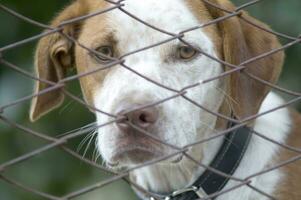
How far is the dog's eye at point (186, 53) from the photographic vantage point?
3541mm

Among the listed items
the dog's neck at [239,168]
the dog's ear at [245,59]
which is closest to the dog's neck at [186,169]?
the dog's neck at [239,168]

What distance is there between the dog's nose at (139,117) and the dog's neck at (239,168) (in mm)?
519

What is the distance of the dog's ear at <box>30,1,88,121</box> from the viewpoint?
392cm

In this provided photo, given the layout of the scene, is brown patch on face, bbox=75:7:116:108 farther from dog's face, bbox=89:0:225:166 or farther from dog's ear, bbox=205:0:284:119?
dog's ear, bbox=205:0:284:119

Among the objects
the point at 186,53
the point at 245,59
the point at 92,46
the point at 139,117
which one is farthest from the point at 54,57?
the point at 139,117

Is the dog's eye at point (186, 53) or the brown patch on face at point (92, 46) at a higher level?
the brown patch on face at point (92, 46)

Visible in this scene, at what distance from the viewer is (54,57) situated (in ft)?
13.0

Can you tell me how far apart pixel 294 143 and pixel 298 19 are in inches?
67.3

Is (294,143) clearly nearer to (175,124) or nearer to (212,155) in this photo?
(212,155)

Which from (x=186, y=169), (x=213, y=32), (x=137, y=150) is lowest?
(x=137, y=150)

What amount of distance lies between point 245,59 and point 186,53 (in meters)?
0.23

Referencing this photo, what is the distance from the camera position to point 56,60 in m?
3.97

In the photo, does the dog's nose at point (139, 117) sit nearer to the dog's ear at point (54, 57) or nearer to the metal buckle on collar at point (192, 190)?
the metal buckle on collar at point (192, 190)

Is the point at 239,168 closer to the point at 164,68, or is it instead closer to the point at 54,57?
the point at 164,68
